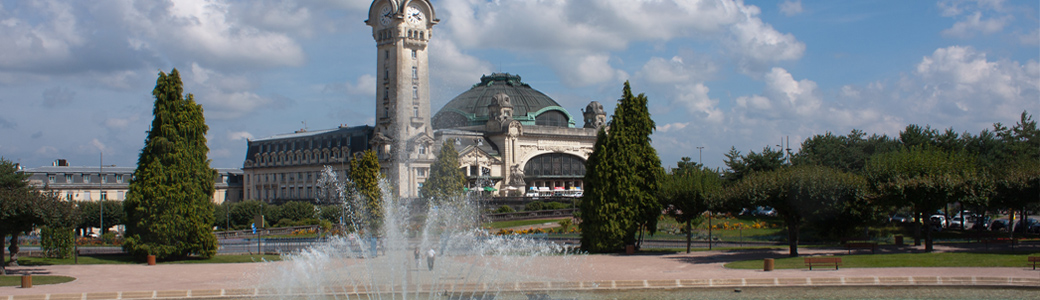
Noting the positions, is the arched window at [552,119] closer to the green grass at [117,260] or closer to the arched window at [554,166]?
the arched window at [554,166]

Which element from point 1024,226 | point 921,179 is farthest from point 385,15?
point 921,179

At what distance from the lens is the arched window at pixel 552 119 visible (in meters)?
129

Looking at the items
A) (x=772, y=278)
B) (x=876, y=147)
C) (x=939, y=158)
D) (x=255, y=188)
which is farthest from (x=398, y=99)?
(x=772, y=278)

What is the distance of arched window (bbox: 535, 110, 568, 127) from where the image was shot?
425 ft

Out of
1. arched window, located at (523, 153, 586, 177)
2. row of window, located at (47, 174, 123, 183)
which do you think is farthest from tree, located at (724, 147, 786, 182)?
row of window, located at (47, 174, 123, 183)

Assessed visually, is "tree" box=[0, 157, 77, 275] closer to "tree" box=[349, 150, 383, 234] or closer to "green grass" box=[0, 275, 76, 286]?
"green grass" box=[0, 275, 76, 286]

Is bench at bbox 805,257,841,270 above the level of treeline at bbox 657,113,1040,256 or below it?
below

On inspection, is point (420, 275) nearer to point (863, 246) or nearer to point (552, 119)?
point (863, 246)

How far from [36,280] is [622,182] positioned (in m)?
24.4

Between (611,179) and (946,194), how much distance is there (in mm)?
14762

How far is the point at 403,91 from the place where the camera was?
326 feet

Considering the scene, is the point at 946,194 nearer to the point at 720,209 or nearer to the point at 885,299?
the point at 720,209

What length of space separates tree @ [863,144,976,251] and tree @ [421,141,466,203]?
150 feet

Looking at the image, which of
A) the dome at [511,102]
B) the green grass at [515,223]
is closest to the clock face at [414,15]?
the dome at [511,102]
